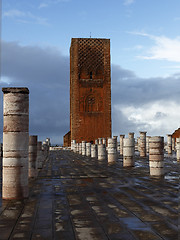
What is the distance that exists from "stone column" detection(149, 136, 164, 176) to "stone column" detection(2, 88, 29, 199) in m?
4.83

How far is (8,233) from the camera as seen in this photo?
332 cm

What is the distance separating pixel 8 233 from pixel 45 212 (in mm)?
1043

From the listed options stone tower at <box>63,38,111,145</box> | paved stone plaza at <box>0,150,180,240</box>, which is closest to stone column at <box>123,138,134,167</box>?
paved stone plaza at <box>0,150,180,240</box>

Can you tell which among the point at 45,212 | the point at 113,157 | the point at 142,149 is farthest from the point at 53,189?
the point at 142,149

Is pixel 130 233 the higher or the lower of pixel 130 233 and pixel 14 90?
the lower

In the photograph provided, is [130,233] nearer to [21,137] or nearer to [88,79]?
[21,137]

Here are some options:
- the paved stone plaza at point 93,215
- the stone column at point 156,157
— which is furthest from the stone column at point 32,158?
the stone column at point 156,157

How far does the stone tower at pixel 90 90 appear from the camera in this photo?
124 feet

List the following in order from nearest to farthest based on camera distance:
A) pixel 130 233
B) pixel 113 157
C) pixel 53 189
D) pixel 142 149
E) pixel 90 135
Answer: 1. pixel 130 233
2. pixel 53 189
3. pixel 113 157
4. pixel 142 149
5. pixel 90 135

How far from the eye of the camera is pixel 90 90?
127ft

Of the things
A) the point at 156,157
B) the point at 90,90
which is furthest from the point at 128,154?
the point at 90,90

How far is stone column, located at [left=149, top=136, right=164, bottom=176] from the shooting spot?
9312 mm

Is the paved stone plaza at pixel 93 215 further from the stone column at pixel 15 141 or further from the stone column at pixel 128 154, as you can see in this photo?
the stone column at pixel 128 154

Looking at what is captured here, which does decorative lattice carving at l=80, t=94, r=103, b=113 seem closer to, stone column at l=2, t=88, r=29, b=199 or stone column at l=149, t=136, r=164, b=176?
stone column at l=149, t=136, r=164, b=176
